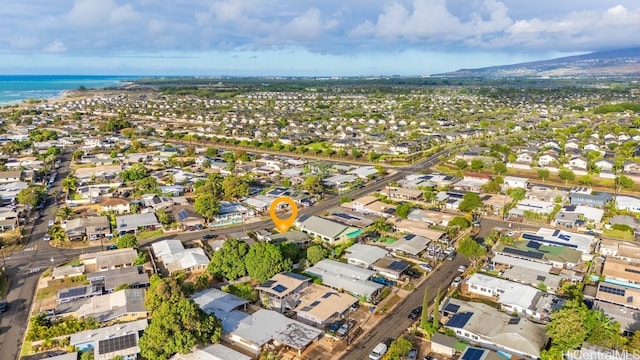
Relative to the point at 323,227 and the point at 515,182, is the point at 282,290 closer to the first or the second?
the point at 323,227

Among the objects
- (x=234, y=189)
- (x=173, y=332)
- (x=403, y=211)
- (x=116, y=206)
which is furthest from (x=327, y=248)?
(x=116, y=206)

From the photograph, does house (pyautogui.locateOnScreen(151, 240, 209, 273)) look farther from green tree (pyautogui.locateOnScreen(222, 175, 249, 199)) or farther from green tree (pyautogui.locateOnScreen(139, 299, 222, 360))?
green tree (pyautogui.locateOnScreen(222, 175, 249, 199))

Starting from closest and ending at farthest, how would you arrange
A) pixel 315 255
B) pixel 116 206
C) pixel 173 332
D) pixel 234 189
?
1. pixel 173 332
2. pixel 315 255
3. pixel 116 206
4. pixel 234 189

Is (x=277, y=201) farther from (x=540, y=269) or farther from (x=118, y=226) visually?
(x=540, y=269)

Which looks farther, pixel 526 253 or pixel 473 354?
pixel 526 253

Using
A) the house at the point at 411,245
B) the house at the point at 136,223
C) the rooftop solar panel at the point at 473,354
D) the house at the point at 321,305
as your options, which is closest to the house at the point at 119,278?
the house at the point at 136,223

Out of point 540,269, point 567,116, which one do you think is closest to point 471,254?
point 540,269

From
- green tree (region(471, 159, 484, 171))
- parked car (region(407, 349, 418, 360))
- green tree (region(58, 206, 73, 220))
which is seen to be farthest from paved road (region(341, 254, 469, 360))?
green tree (region(58, 206, 73, 220))
